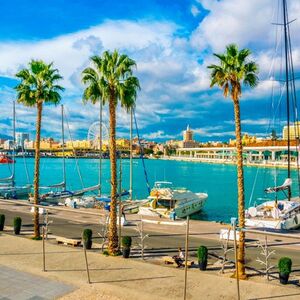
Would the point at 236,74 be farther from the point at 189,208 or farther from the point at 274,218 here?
the point at 189,208

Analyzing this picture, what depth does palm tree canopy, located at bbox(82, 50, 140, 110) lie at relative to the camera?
22.3 metres

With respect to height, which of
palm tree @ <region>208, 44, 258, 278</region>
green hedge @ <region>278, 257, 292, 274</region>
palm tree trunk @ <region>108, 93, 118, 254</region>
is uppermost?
palm tree @ <region>208, 44, 258, 278</region>

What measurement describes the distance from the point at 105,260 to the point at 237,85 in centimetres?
1210

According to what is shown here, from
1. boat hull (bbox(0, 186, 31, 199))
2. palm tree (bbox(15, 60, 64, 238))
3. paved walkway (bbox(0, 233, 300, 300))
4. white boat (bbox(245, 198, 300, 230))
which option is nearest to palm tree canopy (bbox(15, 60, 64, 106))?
palm tree (bbox(15, 60, 64, 238))

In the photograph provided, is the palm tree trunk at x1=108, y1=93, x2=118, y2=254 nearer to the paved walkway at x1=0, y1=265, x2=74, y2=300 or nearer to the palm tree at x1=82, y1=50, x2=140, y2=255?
the palm tree at x1=82, y1=50, x2=140, y2=255

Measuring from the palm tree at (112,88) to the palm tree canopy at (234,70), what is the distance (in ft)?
18.0

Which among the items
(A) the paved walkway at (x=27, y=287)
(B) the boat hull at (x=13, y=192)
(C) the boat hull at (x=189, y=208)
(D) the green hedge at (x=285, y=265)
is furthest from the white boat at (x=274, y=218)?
(B) the boat hull at (x=13, y=192)

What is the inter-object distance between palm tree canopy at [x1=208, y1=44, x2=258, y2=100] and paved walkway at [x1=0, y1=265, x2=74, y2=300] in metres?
12.7

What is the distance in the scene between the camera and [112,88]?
22547 millimetres

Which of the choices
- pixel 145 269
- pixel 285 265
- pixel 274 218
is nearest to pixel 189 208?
pixel 274 218

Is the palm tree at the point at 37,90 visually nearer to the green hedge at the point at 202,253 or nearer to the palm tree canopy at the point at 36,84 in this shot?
the palm tree canopy at the point at 36,84

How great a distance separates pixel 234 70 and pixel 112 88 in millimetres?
7513

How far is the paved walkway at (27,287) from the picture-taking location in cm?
1498

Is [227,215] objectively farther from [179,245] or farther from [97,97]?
[97,97]
